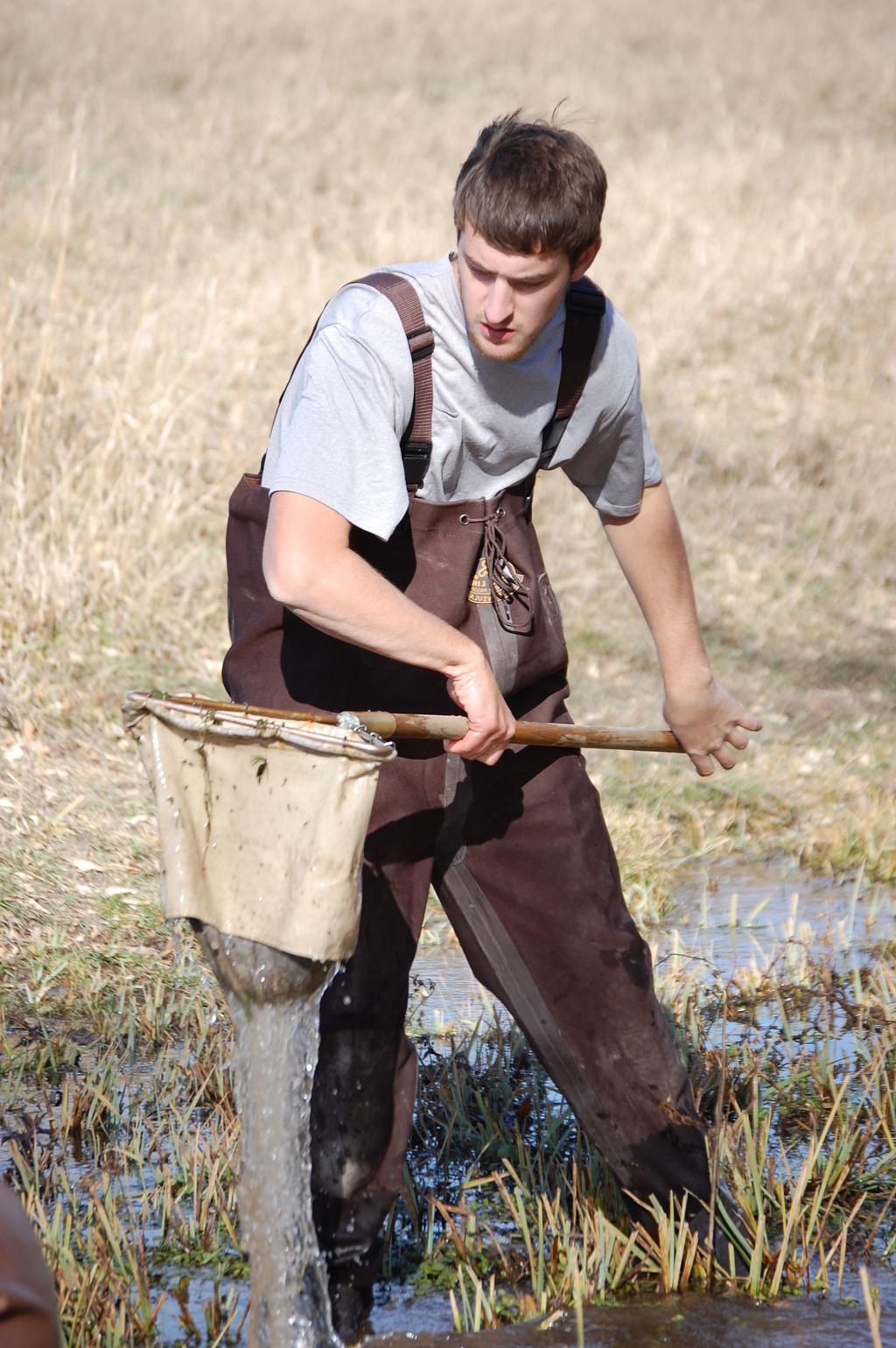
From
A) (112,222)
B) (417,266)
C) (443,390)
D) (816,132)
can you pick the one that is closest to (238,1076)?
(443,390)

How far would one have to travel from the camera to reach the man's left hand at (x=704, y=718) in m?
3.38

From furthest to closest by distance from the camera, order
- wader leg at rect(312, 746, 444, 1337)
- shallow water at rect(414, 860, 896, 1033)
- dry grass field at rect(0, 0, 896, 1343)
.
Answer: dry grass field at rect(0, 0, 896, 1343)
shallow water at rect(414, 860, 896, 1033)
wader leg at rect(312, 746, 444, 1337)

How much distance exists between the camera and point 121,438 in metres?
8.08

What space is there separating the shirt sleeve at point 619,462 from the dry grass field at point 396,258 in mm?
1485

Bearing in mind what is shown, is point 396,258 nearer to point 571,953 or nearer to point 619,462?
point 619,462

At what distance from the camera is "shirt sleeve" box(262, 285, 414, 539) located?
8.63ft

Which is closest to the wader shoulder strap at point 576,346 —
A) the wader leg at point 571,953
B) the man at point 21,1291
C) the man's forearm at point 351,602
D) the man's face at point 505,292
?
the man's face at point 505,292

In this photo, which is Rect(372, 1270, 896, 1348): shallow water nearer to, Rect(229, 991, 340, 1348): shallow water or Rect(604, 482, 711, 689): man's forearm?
Rect(229, 991, 340, 1348): shallow water

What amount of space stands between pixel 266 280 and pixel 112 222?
2.05 m

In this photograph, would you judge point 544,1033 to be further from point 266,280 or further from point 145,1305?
point 266,280

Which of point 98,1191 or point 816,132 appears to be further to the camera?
point 816,132

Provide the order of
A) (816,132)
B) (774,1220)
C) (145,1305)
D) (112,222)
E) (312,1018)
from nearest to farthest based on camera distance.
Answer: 1. (312,1018)
2. (145,1305)
3. (774,1220)
4. (112,222)
5. (816,132)

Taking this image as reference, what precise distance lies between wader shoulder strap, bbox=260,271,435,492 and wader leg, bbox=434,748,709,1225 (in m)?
0.59

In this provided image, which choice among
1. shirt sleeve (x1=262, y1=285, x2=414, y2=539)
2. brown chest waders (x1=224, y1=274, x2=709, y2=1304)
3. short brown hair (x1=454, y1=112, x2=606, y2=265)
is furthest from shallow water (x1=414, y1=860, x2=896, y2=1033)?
short brown hair (x1=454, y1=112, x2=606, y2=265)
